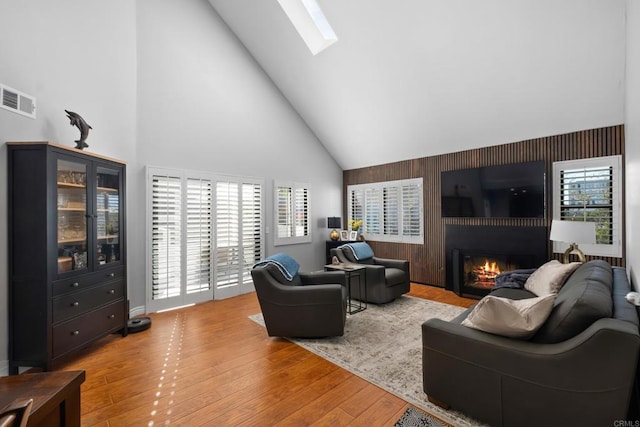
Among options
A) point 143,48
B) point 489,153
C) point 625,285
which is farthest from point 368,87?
point 625,285

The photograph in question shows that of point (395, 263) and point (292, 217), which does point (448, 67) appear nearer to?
point (395, 263)

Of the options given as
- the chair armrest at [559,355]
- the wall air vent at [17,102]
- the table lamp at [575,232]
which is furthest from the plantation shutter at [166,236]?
the table lamp at [575,232]

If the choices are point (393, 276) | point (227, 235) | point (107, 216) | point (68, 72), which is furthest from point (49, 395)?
point (393, 276)

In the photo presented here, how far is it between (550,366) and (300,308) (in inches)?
82.9

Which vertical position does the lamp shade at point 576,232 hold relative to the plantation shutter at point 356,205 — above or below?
below

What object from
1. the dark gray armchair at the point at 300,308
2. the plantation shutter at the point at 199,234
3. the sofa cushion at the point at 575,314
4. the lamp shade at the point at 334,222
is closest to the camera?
the sofa cushion at the point at 575,314

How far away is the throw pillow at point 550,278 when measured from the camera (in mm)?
2916

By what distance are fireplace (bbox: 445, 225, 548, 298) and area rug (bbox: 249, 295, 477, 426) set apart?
2.65 feet

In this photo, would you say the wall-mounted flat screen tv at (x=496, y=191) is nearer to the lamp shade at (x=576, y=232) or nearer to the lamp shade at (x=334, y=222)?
the lamp shade at (x=576, y=232)

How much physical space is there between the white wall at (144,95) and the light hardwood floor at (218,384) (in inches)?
37.3

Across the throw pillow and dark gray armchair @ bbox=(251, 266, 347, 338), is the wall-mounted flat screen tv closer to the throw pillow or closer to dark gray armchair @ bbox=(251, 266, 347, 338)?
the throw pillow

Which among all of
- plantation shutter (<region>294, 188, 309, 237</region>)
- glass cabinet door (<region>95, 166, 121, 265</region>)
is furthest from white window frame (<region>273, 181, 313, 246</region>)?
glass cabinet door (<region>95, 166, 121, 265</region>)

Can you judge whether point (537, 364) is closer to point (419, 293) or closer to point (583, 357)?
point (583, 357)

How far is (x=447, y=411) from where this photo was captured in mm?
1932
